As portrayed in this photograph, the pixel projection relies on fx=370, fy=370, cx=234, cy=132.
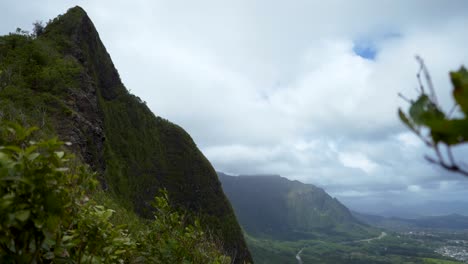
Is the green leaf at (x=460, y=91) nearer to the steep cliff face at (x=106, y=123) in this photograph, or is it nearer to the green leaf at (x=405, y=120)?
the green leaf at (x=405, y=120)

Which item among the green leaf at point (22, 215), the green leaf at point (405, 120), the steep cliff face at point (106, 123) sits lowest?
the green leaf at point (22, 215)

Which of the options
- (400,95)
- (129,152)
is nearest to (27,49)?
(129,152)

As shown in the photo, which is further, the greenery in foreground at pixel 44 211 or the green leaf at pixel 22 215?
the greenery in foreground at pixel 44 211

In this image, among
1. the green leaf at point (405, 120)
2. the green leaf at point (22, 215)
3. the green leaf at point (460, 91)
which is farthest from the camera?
the green leaf at point (22, 215)

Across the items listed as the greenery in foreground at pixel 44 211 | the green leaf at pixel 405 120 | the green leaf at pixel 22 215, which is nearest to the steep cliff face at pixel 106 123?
the greenery in foreground at pixel 44 211

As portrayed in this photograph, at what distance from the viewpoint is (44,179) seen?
3225mm

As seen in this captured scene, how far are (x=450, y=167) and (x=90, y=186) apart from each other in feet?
13.5

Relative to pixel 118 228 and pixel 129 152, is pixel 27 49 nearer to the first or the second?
pixel 129 152

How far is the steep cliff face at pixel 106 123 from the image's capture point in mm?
37156

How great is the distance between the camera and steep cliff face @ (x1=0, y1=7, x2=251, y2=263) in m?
37.2

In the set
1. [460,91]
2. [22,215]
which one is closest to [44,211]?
[22,215]

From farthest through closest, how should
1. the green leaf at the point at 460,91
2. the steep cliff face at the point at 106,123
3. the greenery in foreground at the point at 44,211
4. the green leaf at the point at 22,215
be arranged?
the steep cliff face at the point at 106,123, the greenery in foreground at the point at 44,211, the green leaf at the point at 22,215, the green leaf at the point at 460,91

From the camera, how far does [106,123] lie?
6981cm

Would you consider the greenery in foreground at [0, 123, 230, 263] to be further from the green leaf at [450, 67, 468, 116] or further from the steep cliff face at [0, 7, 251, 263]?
the steep cliff face at [0, 7, 251, 263]
